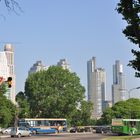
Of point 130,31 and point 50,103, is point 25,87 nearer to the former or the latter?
Answer: point 50,103

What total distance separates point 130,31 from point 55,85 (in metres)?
114

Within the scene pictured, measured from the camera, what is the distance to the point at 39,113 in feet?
440

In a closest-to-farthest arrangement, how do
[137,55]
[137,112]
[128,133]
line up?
[137,55] < [128,133] < [137,112]

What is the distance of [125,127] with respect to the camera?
78500 millimetres

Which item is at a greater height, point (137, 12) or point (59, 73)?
point (59, 73)

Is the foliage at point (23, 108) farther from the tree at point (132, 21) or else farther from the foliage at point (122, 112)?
the tree at point (132, 21)

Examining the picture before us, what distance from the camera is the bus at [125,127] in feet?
257

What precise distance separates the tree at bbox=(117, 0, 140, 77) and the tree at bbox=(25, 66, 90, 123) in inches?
4142

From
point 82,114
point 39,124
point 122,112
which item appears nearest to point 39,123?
point 39,124

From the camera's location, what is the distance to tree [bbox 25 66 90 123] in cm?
13025

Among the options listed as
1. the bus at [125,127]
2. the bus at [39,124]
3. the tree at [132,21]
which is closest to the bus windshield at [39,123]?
Answer: the bus at [39,124]

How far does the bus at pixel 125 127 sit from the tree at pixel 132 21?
180 feet

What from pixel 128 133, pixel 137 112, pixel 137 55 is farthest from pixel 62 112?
pixel 137 55

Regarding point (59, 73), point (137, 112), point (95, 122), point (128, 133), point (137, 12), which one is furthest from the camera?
point (95, 122)
